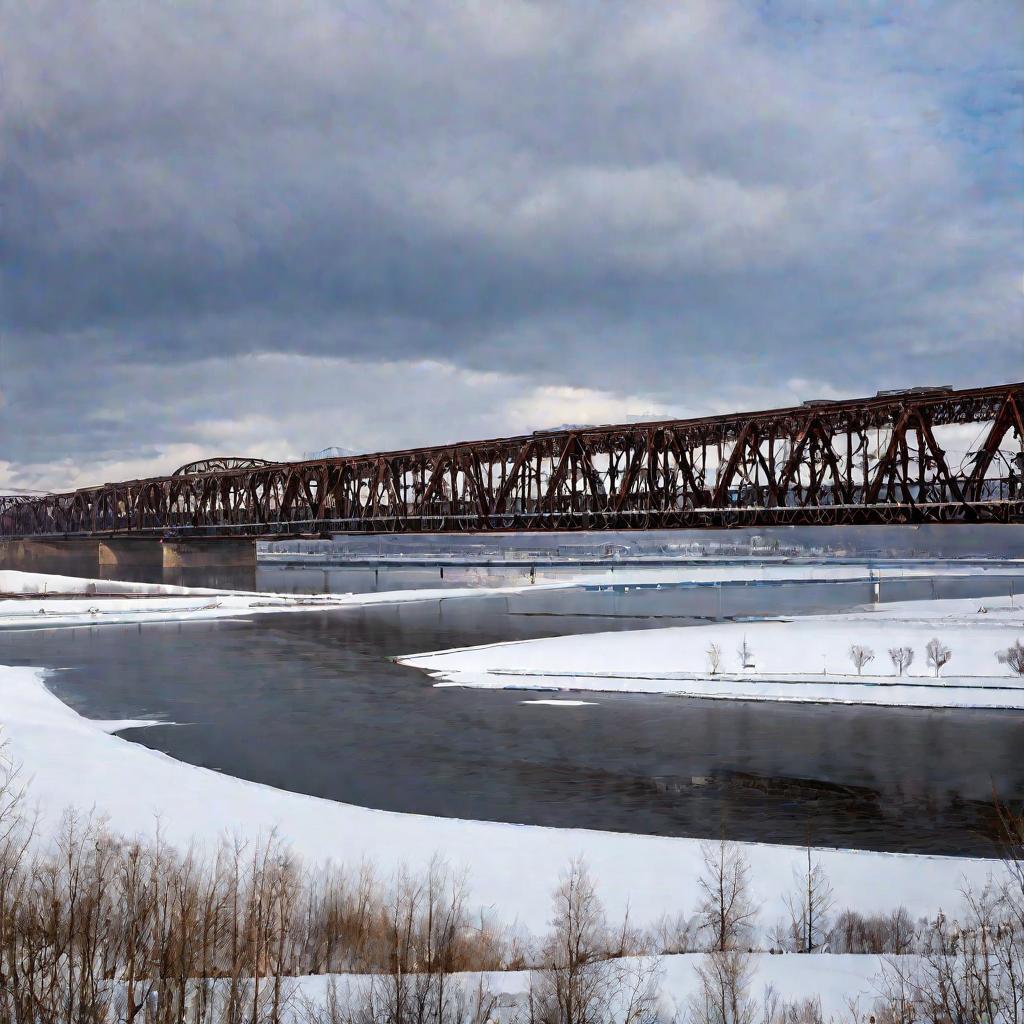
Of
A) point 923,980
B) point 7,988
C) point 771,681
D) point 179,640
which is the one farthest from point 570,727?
point 179,640

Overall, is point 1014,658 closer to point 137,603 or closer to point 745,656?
point 745,656

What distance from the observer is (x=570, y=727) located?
117 ft

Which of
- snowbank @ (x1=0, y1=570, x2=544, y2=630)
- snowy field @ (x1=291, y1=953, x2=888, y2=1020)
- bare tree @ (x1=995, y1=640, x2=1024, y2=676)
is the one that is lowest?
snowy field @ (x1=291, y1=953, x2=888, y2=1020)

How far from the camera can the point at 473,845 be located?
19.6 metres

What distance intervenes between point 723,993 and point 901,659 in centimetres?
3755

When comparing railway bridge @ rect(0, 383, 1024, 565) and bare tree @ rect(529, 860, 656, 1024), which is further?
railway bridge @ rect(0, 383, 1024, 565)

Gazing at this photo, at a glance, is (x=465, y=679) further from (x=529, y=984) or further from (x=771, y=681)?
(x=529, y=984)

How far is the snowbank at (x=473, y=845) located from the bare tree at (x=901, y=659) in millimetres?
27438

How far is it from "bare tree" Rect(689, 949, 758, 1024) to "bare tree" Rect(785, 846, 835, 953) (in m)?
2.16

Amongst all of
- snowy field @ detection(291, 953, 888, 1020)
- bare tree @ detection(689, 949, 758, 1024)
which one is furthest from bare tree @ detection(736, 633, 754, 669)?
bare tree @ detection(689, 949, 758, 1024)

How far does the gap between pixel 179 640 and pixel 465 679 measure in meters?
31.4

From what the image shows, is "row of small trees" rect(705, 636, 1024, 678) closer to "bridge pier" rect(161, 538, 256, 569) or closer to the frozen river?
the frozen river

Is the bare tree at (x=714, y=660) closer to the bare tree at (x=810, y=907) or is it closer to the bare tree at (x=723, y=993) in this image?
the bare tree at (x=810, y=907)

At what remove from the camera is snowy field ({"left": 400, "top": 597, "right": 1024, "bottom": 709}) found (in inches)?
1650
